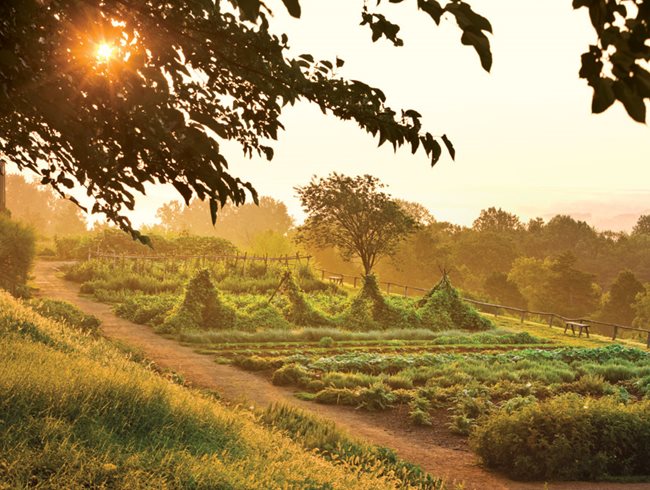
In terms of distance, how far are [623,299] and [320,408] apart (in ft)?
163

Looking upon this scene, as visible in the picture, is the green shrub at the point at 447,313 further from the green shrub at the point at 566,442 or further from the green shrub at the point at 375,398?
the green shrub at the point at 566,442

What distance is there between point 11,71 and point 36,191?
128513 millimetres

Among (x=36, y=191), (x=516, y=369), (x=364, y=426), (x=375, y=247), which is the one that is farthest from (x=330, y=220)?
(x=36, y=191)

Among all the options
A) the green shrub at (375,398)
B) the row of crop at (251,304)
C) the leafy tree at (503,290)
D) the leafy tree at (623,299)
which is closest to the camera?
the green shrub at (375,398)

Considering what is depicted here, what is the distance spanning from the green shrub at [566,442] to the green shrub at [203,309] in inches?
589

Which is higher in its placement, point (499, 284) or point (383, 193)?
point (383, 193)

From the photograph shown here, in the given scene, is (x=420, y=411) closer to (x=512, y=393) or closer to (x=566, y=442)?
(x=512, y=393)

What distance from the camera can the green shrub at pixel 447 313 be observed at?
1209 inches

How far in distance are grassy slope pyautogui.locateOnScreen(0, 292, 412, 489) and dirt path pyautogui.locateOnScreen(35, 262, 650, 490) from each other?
3103 mm

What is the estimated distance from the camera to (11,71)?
495 cm

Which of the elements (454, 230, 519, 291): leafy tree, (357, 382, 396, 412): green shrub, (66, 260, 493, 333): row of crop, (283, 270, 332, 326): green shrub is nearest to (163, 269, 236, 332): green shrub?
(66, 260, 493, 333): row of crop

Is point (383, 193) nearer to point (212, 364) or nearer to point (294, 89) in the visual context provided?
point (212, 364)

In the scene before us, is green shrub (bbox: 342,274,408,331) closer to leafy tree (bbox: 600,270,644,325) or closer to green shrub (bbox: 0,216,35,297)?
green shrub (bbox: 0,216,35,297)

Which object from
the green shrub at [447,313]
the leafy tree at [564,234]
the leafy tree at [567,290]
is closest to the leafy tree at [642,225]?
the leafy tree at [564,234]
